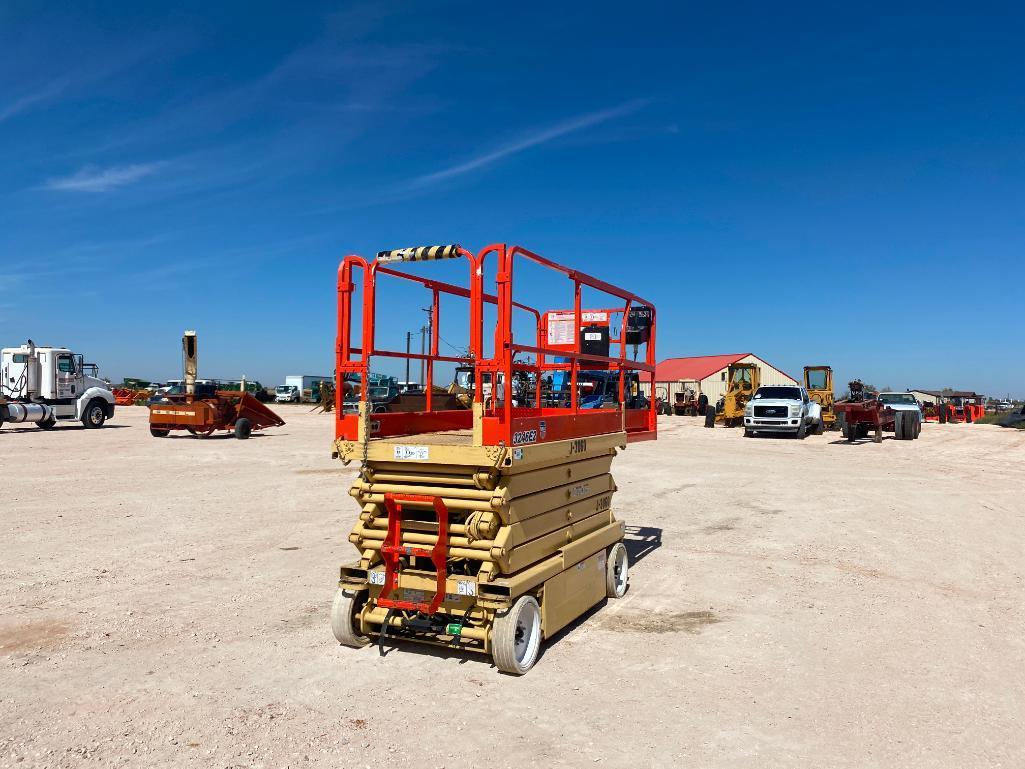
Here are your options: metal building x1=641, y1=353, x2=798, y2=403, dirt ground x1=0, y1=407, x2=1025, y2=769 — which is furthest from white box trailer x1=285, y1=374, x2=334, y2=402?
dirt ground x1=0, y1=407, x2=1025, y2=769

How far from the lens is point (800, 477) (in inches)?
569

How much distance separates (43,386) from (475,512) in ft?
86.1

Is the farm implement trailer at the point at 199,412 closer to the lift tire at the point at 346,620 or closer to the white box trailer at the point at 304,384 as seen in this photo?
the lift tire at the point at 346,620

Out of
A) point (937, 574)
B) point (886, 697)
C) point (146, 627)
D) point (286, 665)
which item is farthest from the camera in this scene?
point (937, 574)

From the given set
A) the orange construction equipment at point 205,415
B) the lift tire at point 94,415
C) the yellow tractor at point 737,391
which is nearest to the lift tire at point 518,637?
the orange construction equipment at point 205,415

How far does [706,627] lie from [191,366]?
21199 millimetres

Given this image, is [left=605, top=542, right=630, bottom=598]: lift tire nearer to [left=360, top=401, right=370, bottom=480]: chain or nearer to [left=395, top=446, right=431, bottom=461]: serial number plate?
[left=395, top=446, right=431, bottom=461]: serial number plate

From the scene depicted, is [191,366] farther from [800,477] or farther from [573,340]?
[573,340]

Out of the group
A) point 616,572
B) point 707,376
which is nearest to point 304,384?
point 707,376

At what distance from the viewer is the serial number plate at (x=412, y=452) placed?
4.73 metres

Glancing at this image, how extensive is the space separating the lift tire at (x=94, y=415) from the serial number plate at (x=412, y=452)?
84.9 ft

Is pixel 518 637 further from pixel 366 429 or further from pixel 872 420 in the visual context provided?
pixel 872 420

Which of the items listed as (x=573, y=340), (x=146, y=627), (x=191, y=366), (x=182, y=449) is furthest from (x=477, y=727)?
(x=191, y=366)

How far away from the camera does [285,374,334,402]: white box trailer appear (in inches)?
2429
